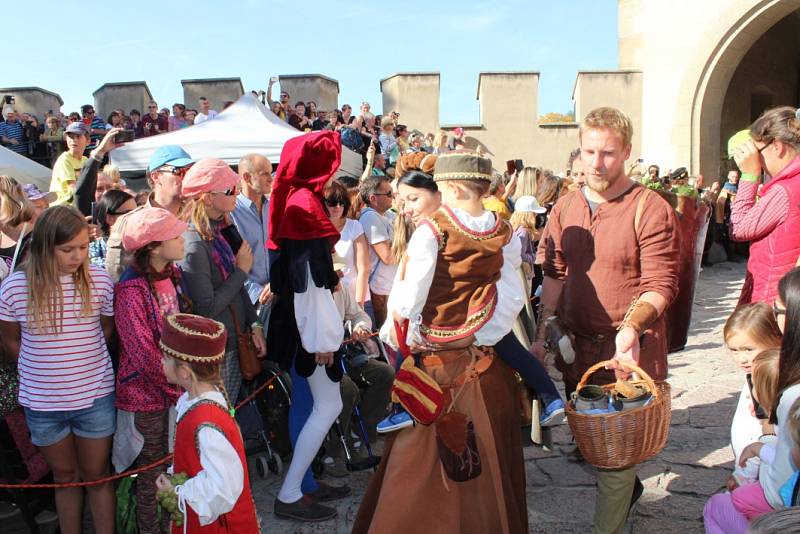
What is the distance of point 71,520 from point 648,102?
1863 cm

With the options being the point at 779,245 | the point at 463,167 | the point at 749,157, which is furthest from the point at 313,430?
the point at 749,157

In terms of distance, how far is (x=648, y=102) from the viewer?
61.7 ft

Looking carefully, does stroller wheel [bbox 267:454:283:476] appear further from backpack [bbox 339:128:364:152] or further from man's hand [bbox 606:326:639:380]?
backpack [bbox 339:128:364:152]

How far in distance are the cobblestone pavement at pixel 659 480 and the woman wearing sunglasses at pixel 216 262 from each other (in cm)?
98

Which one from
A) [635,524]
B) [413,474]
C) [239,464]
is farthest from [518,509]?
[239,464]

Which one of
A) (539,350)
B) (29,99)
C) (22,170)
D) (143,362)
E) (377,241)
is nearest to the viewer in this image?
(143,362)

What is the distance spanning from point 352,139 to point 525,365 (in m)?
10.4

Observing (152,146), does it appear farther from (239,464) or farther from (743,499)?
(743,499)

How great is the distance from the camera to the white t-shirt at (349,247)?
Result: 17.7 feet

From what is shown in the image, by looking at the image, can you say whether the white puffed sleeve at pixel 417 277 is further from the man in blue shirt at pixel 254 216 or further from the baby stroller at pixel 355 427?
the man in blue shirt at pixel 254 216

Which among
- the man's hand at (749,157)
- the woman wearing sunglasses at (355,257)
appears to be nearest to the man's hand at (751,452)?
the man's hand at (749,157)

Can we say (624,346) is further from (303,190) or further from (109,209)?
(109,209)

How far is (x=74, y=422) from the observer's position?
129 inches

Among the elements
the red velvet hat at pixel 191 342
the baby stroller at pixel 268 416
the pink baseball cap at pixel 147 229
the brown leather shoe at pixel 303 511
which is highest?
the pink baseball cap at pixel 147 229
